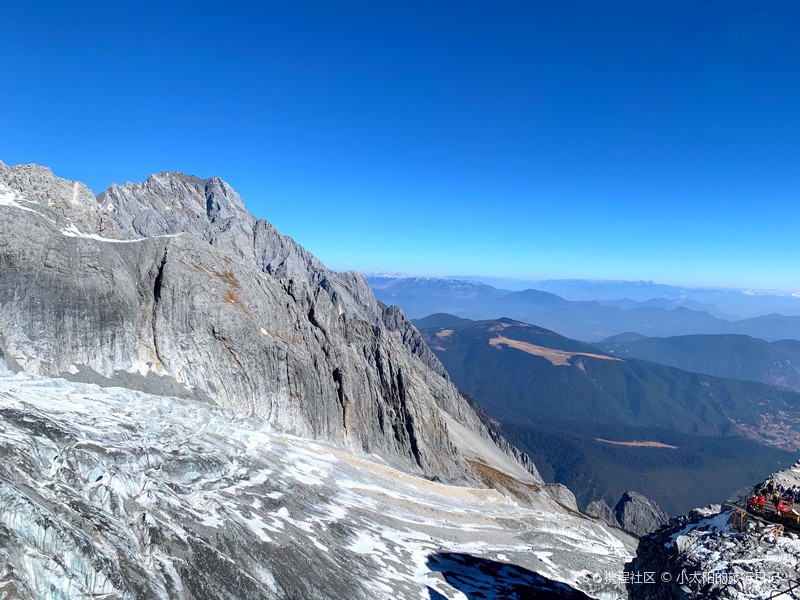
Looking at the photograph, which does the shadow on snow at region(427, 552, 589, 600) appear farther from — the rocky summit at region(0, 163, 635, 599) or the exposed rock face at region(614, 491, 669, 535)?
the exposed rock face at region(614, 491, 669, 535)

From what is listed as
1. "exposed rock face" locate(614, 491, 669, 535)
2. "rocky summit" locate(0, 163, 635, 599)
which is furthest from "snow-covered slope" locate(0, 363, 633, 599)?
"exposed rock face" locate(614, 491, 669, 535)

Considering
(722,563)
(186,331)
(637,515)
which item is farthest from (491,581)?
(637,515)

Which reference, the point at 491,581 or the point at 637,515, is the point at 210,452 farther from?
the point at 637,515

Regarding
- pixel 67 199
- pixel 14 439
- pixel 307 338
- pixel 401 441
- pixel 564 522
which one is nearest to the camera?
pixel 14 439

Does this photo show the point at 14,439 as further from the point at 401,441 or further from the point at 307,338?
the point at 401,441

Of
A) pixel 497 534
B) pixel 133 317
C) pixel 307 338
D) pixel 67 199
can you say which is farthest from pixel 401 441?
pixel 67 199

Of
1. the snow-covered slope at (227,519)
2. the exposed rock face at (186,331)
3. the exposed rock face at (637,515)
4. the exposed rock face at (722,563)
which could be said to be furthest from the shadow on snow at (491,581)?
the exposed rock face at (637,515)

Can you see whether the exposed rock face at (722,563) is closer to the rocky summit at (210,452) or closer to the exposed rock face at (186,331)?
the rocky summit at (210,452)
